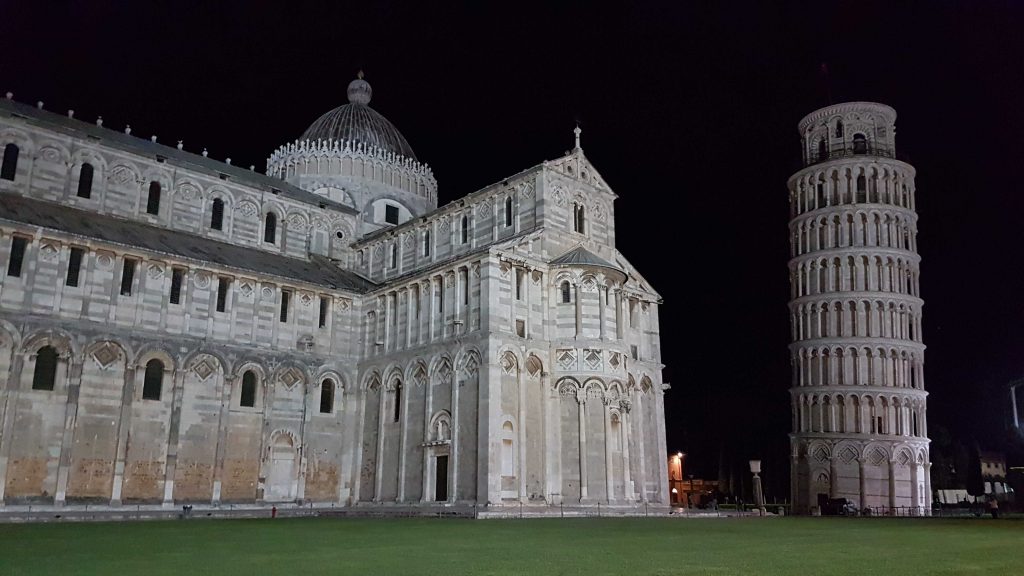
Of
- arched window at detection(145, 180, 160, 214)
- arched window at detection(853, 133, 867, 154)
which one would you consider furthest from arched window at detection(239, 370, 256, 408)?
arched window at detection(853, 133, 867, 154)

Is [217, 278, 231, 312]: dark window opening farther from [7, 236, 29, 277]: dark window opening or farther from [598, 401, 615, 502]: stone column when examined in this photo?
[598, 401, 615, 502]: stone column

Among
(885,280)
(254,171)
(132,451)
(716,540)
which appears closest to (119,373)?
(132,451)

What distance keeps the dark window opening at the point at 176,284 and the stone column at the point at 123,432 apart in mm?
3959

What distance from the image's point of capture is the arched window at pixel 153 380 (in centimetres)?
3925

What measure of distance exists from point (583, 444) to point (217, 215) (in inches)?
948

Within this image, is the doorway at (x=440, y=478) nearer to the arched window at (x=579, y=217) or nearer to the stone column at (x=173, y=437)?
the stone column at (x=173, y=437)

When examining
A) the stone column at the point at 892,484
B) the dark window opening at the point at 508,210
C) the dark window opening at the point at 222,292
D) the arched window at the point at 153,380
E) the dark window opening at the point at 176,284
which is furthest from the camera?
the stone column at the point at 892,484

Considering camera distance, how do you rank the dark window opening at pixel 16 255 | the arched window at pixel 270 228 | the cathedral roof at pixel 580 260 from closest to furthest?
the dark window opening at pixel 16 255 < the cathedral roof at pixel 580 260 < the arched window at pixel 270 228

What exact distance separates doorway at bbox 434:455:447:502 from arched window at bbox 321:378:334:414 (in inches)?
312

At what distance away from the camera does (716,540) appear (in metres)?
20.4

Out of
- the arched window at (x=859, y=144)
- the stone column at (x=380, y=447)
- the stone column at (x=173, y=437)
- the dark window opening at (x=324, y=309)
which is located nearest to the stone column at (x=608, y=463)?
the stone column at (x=380, y=447)

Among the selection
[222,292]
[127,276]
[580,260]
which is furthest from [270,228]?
[580,260]

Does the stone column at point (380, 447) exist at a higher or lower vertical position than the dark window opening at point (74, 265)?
lower

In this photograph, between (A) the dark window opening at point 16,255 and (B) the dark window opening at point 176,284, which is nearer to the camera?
(A) the dark window opening at point 16,255
